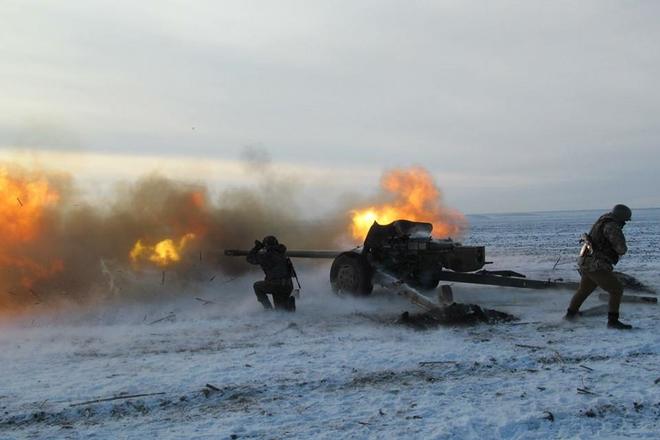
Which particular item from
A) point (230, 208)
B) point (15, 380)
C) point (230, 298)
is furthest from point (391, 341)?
point (230, 208)

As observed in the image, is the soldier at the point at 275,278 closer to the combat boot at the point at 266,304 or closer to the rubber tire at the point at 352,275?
the combat boot at the point at 266,304

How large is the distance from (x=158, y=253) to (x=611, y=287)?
9135mm

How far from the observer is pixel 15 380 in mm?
6016

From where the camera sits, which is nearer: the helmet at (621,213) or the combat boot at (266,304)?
the helmet at (621,213)

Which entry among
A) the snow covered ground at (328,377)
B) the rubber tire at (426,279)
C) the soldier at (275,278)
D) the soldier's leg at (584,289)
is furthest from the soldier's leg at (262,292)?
the soldier's leg at (584,289)

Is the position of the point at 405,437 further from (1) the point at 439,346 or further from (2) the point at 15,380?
(2) the point at 15,380

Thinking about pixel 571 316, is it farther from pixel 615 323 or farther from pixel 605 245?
pixel 605 245

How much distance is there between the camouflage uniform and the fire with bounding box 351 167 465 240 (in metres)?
6.55

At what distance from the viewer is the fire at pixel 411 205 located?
47.5 ft

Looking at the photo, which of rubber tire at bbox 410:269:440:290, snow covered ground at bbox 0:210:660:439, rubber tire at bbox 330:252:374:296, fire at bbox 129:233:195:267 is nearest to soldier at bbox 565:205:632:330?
snow covered ground at bbox 0:210:660:439

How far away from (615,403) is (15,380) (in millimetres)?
5990

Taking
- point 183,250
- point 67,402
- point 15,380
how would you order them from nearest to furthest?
point 67,402 → point 15,380 → point 183,250

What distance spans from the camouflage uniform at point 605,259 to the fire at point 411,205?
655 cm

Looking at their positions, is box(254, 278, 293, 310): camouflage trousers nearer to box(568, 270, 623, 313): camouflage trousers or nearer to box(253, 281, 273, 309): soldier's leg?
box(253, 281, 273, 309): soldier's leg
